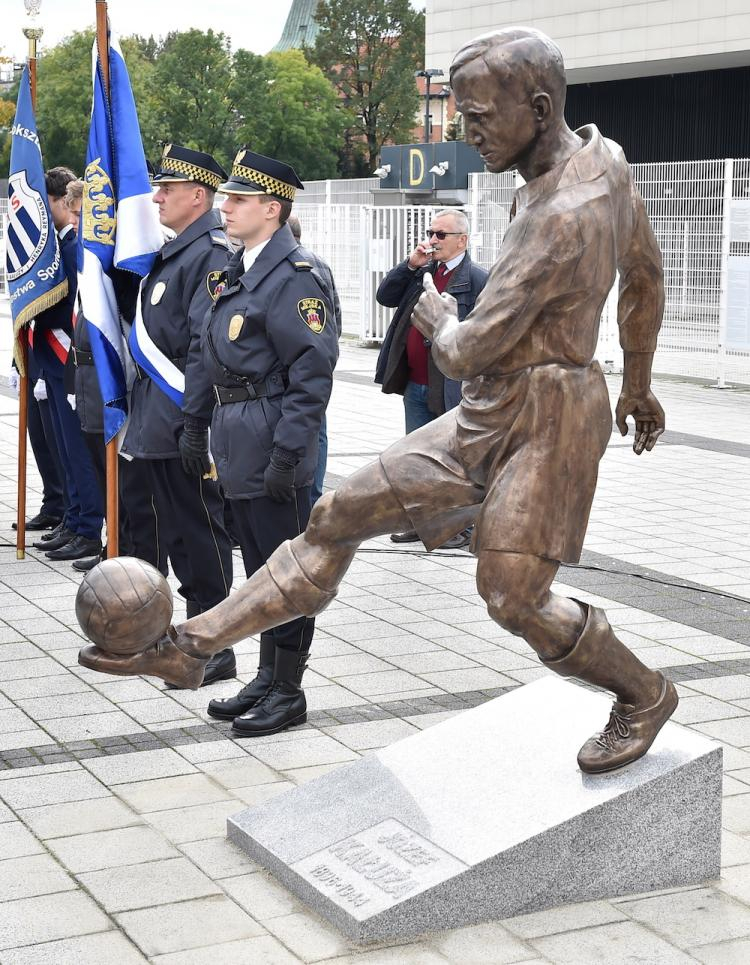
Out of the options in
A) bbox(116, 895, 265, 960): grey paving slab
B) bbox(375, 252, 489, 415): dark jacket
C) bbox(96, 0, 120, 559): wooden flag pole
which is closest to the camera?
bbox(116, 895, 265, 960): grey paving slab

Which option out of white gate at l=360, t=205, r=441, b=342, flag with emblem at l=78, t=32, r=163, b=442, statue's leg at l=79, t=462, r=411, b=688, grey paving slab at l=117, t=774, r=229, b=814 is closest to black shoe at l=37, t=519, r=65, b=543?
flag with emblem at l=78, t=32, r=163, b=442

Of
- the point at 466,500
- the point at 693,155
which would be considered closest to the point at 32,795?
the point at 466,500

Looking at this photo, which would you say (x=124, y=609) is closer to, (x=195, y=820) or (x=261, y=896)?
(x=261, y=896)

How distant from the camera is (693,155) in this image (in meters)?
32.3

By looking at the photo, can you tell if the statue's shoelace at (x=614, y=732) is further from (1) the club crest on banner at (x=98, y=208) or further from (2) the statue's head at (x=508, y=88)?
(1) the club crest on banner at (x=98, y=208)

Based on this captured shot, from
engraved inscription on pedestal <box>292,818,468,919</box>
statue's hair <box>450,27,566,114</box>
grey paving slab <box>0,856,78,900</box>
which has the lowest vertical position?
grey paving slab <box>0,856,78,900</box>

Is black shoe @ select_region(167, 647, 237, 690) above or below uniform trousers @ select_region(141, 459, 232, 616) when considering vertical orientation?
below

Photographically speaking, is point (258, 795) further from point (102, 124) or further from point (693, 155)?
point (693, 155)

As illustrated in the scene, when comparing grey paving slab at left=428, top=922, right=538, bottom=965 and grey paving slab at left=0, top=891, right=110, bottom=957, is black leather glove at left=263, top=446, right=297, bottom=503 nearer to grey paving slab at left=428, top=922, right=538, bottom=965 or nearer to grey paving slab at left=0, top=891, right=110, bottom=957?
grey paving slab at left=0, top=891, right=110, bottom=957

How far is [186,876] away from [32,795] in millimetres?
827

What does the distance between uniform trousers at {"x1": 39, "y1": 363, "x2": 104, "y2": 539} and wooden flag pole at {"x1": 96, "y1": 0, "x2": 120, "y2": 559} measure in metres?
1.84

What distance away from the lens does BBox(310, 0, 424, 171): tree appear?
3314 inches

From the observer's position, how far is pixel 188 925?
369 cm

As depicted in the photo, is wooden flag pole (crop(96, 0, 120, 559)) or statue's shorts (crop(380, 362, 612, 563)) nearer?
statue's shorts (crop(380, 362, 612, 563))
